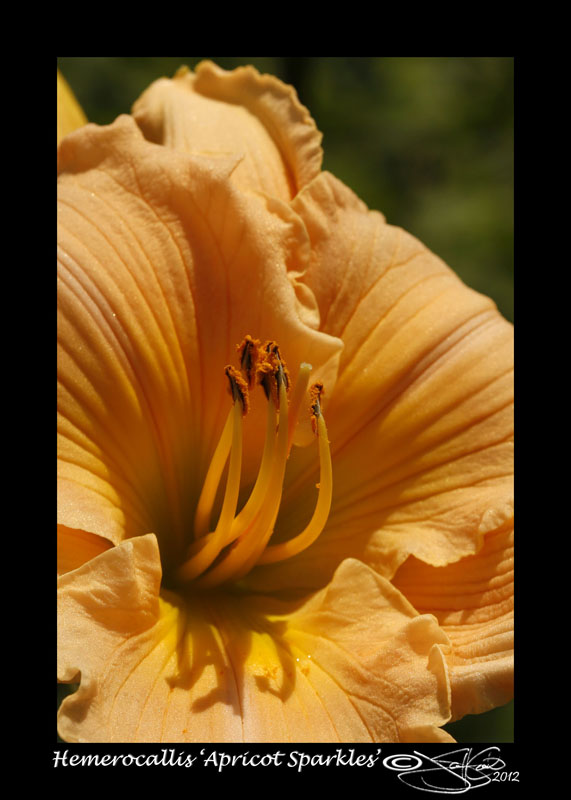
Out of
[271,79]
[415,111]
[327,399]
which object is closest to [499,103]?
[415,111]

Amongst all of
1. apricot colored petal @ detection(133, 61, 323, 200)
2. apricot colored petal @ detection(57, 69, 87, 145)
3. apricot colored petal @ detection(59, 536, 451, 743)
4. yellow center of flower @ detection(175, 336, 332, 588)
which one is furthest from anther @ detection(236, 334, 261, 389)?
apricot colored petal @ detection(57, 69, 87, 145)

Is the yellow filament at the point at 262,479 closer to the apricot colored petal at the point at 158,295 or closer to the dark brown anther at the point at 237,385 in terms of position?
the dark brown anther at the point at 237,385

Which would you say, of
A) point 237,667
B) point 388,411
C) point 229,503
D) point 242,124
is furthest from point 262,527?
point 242,124

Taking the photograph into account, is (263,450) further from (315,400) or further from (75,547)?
(75,547)

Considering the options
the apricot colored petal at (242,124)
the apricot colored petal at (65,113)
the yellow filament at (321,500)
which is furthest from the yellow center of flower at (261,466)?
the apricot colored petal at (65,113)

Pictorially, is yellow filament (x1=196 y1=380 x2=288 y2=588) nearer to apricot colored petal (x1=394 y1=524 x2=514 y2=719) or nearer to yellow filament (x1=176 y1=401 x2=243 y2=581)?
yellow filament (x1=176 y1=401 x2=243 y2=581)
